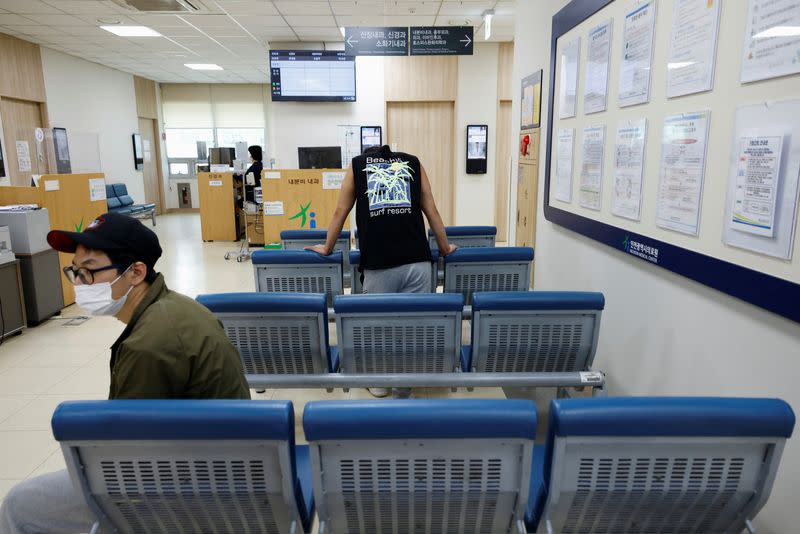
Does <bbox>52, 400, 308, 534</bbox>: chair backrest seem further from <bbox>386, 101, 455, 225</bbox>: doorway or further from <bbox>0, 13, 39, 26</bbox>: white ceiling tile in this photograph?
<bbox>0, 13, 39, 26</bbox>: white ceiling tile

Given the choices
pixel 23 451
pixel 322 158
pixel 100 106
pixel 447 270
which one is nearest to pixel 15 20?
pixel 100 106

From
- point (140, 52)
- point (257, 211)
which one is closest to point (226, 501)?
point (257, 211)

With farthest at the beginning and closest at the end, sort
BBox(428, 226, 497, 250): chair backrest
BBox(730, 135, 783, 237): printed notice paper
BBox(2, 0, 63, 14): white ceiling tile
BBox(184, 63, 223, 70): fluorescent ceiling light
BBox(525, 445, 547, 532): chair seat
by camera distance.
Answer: BBox(184, 63, 223, 70): fluorescent ceiling light, BBox(2, 0, 63, 14): white ceiling tile, BBox(428, 226, 497, 250): chair backrest, BBox(730, 135, 783, 237): printed notice paper, BBox(525, 445, 547, 532): chair seat

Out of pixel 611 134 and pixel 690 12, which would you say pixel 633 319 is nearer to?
pixel 611 134

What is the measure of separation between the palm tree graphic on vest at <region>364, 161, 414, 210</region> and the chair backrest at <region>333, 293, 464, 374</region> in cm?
93

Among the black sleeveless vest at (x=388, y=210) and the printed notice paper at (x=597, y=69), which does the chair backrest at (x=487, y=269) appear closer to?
the black sleeveless vest at (x=388, y=210)

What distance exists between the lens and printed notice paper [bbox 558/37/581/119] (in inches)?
139

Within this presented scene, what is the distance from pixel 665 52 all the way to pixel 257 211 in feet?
23.6

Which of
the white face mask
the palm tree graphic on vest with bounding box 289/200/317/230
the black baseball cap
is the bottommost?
the palm tree graphic on vest with bounding box 289/200/317/230

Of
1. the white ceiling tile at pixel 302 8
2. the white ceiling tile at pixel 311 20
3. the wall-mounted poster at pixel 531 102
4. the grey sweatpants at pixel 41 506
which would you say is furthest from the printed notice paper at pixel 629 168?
the white ceiling tile at pixel 311 20

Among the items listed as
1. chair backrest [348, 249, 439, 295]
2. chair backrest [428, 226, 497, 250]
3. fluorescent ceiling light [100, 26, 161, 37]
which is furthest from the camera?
fluorescent ceiling light [100, 26, 161, 37]

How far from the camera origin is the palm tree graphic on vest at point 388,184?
9.90 ft

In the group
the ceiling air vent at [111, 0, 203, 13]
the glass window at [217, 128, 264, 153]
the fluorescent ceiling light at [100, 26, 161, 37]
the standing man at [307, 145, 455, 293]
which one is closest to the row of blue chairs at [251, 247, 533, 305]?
the standing man at [307, 145, 455, 293]

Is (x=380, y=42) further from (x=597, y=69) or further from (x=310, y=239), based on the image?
(x=597, y=69)
